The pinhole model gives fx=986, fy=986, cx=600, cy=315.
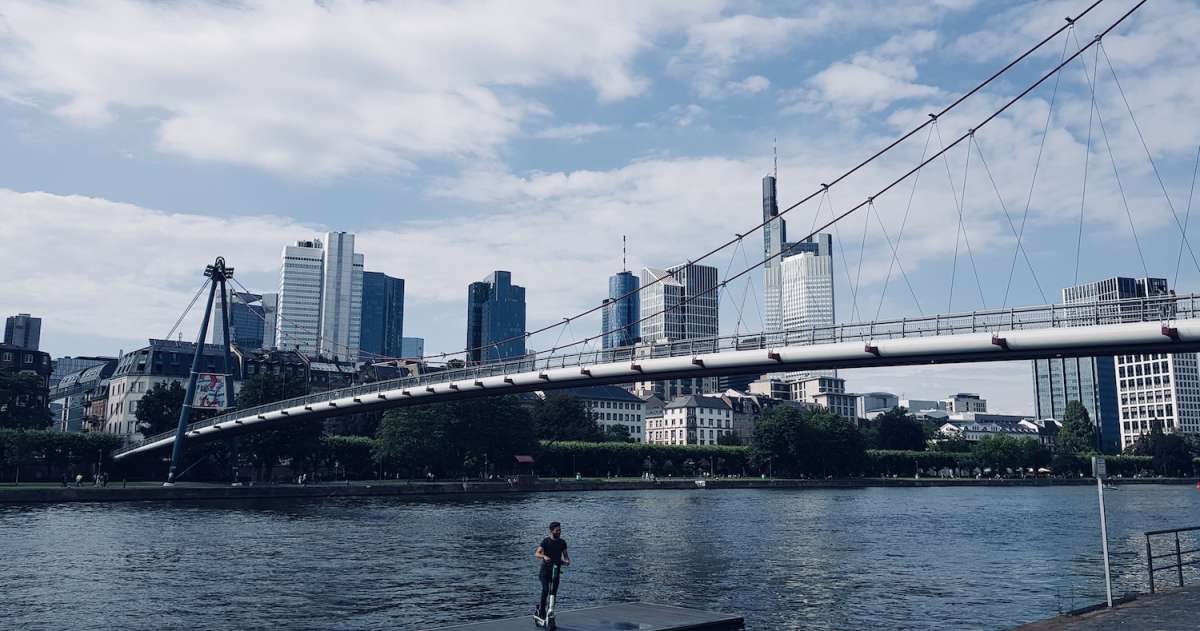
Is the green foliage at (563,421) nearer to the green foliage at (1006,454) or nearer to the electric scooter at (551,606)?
the green foliage at (1006,454)

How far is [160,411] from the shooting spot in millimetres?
105438

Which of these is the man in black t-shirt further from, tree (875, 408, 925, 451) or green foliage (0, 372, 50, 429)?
tree (875, 408, 925, 451)

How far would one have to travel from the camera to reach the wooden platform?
1822 cm

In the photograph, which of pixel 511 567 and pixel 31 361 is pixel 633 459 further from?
pixel 511 567

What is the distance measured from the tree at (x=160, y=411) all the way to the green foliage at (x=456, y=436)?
74.2 feet

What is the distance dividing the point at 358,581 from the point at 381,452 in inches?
2823

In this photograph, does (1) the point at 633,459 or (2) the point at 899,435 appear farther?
(2) the point at 899,435

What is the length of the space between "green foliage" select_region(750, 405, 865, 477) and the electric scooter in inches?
4797

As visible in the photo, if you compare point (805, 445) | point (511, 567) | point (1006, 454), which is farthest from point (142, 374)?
point (1006, 454)

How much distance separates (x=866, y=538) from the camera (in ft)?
157

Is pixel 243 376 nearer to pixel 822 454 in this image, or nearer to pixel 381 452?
pixel 381 452

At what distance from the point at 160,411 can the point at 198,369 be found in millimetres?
15959

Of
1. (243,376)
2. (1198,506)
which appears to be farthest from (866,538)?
(243,376)

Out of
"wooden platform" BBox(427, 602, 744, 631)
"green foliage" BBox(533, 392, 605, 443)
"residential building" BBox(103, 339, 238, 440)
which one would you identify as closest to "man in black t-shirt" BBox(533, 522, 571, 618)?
"wooden platform" BBox(427, 602, 744, 631)
